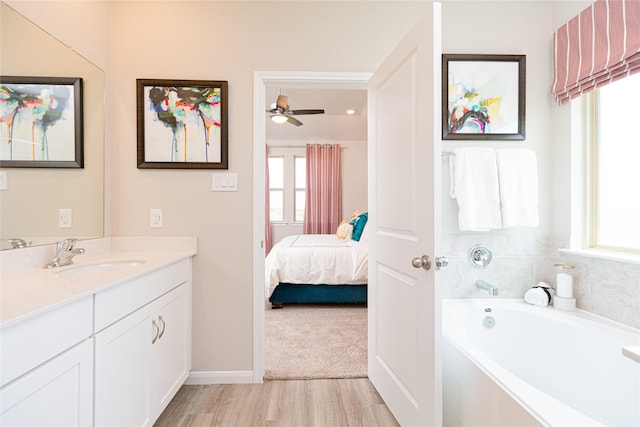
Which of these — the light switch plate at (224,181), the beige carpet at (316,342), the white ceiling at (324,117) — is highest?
the white ceiling at (324,117)

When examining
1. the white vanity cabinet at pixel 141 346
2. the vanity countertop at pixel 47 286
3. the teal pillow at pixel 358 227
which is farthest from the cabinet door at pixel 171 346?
the teal pillow at pixel 358 227

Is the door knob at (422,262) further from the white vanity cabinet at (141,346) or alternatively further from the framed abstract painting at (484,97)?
the white vanity cabinet at (141,346)

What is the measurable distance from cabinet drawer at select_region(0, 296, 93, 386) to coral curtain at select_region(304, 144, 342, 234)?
5027 millimetres

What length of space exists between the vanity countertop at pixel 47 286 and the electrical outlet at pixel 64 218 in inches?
8.1

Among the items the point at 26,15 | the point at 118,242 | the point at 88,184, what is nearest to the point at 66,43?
the point at 26,15

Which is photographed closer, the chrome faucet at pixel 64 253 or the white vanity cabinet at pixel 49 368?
the white vanity cabinet at pixel 49 368

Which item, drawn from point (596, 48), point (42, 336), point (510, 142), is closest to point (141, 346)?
point (42, 336)

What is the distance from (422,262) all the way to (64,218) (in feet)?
6.22

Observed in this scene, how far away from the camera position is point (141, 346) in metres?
1.40

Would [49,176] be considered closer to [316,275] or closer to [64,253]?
[64,253]

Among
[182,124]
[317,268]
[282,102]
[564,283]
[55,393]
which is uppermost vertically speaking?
[282,102]

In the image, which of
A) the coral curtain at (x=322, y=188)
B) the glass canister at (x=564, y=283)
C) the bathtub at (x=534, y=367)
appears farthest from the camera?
the coral curtain at (x=322, y=188)

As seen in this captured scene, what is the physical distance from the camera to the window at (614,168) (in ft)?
5.44

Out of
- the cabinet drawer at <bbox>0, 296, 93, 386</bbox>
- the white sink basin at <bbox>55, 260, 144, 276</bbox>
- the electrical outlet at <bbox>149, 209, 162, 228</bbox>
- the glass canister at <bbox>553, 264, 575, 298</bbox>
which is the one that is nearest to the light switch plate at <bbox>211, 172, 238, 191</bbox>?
the electrical outlet at <bbox>149, 209, 162, 228</bbox>
